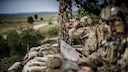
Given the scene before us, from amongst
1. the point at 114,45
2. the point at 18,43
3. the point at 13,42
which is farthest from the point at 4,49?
the point at 114,45

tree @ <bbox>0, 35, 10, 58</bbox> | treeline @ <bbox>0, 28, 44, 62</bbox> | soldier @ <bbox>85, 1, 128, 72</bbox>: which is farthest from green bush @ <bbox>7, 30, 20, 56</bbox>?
soldier @ <bbox>85, 1, 128, 72</bbox>

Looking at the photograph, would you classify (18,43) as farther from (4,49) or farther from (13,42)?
(4,49)

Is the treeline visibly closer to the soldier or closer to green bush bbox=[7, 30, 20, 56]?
green bush bbox=[7, 30, 20, 56]

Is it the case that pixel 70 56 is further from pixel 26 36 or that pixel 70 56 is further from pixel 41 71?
pixel 26 36

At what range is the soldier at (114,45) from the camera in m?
5.49

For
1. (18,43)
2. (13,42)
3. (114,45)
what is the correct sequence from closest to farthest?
(114,45)
(18,43)
(13,42)

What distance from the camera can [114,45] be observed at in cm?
625

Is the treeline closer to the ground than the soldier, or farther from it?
closer to the ground

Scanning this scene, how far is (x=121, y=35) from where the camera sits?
5645 mm

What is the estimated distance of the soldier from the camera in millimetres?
5492

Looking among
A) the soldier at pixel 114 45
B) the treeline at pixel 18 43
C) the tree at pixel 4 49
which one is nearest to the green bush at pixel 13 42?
the treeline at pixel 18 43

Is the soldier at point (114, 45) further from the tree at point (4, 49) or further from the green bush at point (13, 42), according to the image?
the tree at point (4, 49)

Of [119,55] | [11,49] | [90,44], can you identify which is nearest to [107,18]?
[119,55]

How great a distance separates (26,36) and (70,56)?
2241 inches
